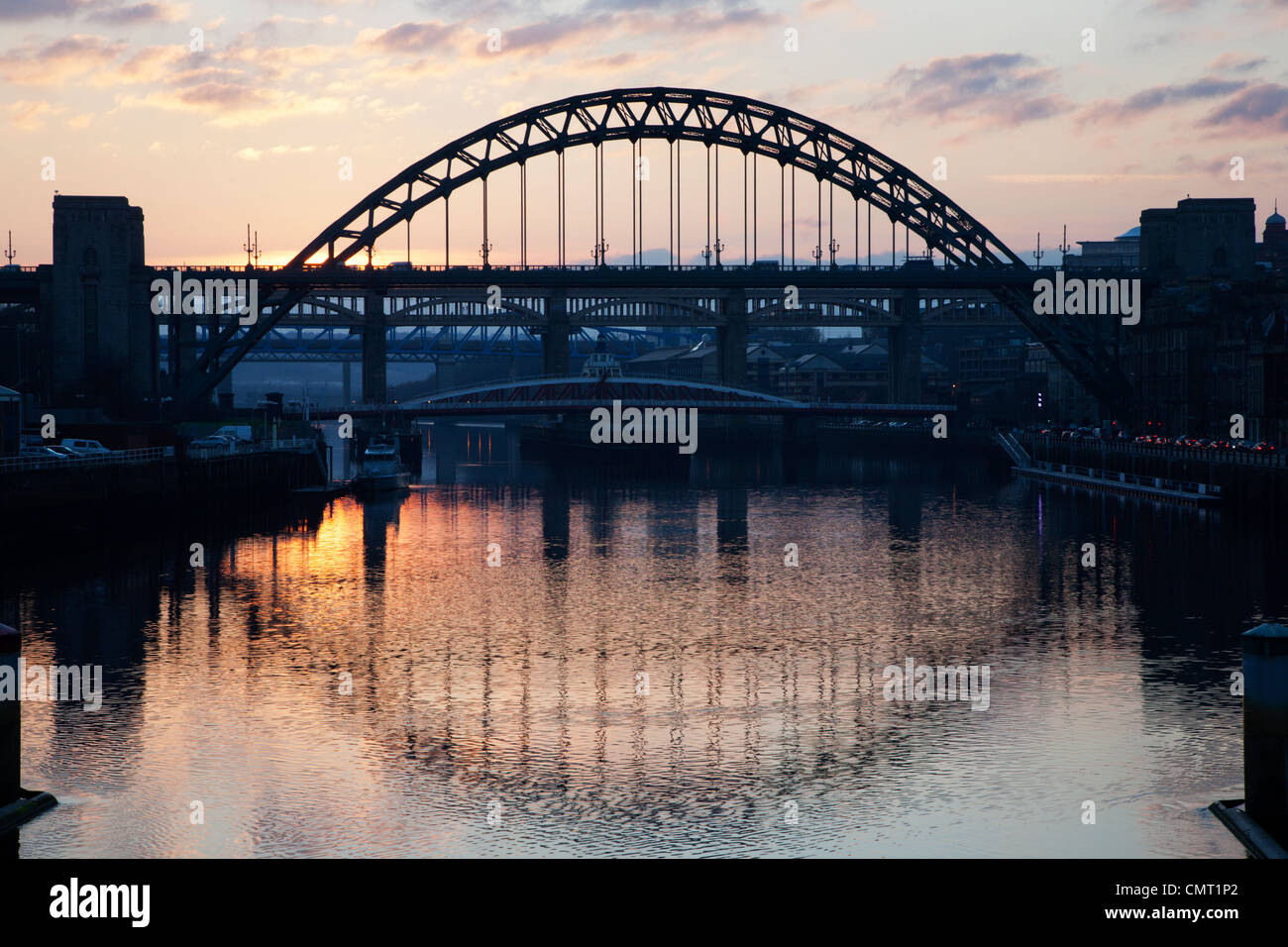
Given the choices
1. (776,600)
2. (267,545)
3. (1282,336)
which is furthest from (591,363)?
(776,600)

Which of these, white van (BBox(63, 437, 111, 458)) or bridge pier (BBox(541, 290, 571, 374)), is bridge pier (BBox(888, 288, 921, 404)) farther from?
white van (BBox(63, 437, 111, 458))

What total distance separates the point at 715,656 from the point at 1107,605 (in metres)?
14.9

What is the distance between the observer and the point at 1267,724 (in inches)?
778

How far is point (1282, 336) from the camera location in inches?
3278

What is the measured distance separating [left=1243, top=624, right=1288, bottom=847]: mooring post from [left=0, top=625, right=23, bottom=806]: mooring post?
55.3 feet

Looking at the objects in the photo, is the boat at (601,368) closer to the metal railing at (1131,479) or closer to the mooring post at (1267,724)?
the metal railing at (1131,479)

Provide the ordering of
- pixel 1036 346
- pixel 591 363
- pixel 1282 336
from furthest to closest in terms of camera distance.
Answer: pixel 1036 346
pixel 591 363
pixel 1282 336

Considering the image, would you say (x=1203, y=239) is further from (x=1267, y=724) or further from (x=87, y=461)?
(x=1267, y=724)

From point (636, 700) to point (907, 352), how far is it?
147787 mm

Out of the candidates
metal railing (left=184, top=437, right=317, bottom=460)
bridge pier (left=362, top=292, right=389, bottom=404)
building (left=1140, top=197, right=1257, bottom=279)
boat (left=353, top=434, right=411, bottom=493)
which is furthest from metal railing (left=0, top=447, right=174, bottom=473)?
bridge pier (left=362, top=292, right=389, bottom=404)

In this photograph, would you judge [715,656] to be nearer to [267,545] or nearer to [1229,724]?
[1229,724]

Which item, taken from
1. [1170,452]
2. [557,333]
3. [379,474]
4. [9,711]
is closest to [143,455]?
[379,474]

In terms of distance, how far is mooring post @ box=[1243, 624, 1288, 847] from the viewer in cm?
1955

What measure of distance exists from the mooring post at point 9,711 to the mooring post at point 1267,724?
1685 centimetres
